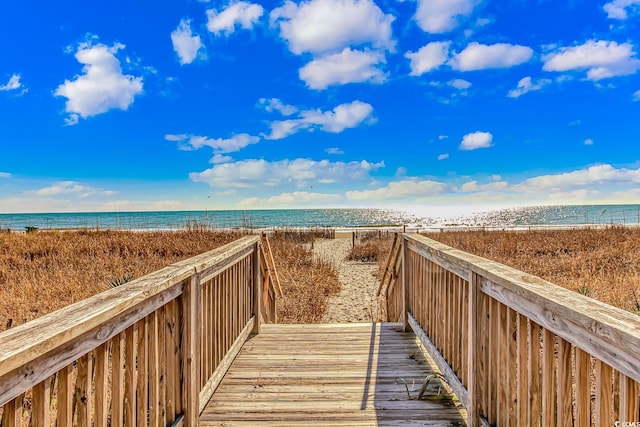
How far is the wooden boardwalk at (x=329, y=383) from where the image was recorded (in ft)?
8.30

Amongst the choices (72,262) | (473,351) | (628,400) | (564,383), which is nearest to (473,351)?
(473,351)

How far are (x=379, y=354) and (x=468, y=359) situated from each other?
4.83 feet

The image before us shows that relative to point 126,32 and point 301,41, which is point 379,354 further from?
point 126,32

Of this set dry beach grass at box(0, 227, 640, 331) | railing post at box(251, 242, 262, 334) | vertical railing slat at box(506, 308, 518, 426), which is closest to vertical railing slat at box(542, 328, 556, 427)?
vertical railing slat at box(506, 308, 518, 426)

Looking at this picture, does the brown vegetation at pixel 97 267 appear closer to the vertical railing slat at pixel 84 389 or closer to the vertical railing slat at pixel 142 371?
the vertical railing slat at pixel 142 371

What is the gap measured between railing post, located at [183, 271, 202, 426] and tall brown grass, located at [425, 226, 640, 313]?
5.68 m

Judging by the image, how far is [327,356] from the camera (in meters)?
3.62

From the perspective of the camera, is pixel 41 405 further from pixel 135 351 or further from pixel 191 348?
pixel 191 348

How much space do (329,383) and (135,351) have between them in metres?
1.98

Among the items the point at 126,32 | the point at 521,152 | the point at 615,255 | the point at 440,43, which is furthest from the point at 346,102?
the point at 521,152

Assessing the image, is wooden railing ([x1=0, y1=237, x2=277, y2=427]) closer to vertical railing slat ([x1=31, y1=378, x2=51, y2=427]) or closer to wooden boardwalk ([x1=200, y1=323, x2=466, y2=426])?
vertical railing slat ([x1=31, y1=378, x2=51, y2=427])

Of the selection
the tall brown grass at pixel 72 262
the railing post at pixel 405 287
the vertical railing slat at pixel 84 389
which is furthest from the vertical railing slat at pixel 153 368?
the railing post at pixel 405 287

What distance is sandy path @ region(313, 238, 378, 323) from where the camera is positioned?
6664 mm

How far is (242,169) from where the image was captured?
38.7 m
